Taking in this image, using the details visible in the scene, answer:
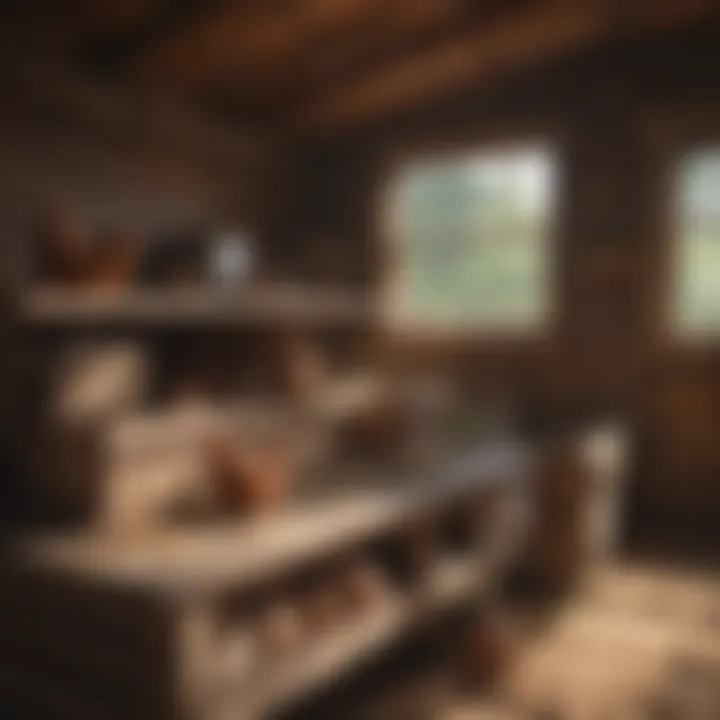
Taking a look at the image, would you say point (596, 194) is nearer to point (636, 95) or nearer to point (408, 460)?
point (636, 95)

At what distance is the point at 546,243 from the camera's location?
12.9 feet

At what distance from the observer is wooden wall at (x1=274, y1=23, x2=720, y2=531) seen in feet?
12.0

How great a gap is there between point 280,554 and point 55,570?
467 millimetres

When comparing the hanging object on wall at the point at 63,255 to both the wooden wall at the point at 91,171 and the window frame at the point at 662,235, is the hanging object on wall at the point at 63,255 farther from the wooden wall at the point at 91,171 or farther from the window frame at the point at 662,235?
the window frame at the point at 662,235

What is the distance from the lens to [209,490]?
2139 mm

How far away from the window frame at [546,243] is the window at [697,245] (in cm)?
54

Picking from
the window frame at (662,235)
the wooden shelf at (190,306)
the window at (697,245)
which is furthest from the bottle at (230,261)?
the window at (697,245)

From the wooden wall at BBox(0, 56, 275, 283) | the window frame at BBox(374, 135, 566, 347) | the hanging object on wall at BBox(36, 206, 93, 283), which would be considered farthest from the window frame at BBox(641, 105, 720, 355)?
the hanging object on wall at BBox(36, 206, 93, 283)

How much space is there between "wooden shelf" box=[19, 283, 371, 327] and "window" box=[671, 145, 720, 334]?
154cm

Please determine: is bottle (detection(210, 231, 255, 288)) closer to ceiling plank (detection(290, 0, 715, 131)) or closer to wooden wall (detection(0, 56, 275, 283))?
wooden wall (detection(0, 56, 275, 283))

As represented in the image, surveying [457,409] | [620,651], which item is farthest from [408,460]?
[620,651]

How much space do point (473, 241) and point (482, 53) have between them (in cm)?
93

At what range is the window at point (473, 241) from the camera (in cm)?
399

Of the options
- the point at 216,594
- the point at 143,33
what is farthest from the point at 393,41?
the point at 216,594
